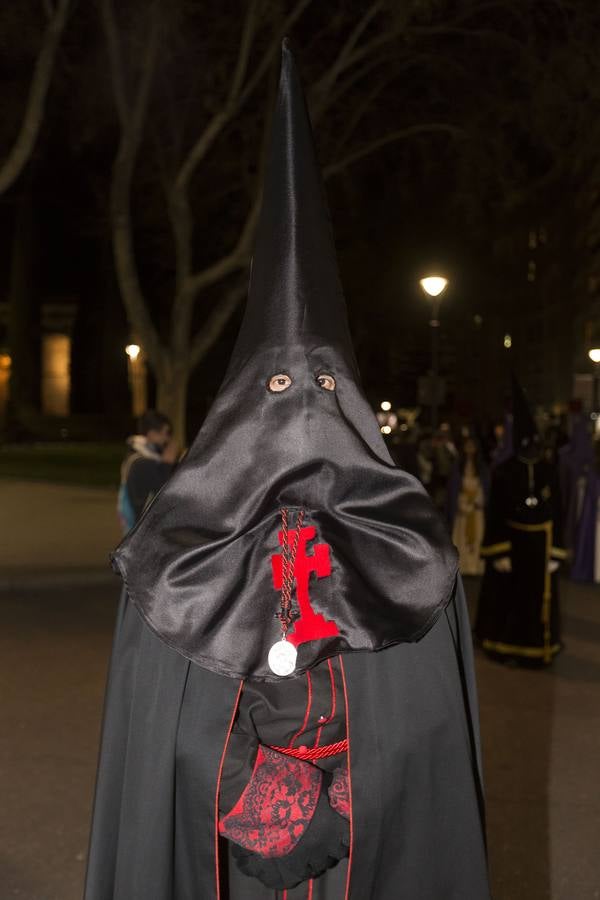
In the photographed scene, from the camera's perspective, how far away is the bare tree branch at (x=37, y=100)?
16281mm

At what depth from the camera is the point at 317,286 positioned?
8.86 feet

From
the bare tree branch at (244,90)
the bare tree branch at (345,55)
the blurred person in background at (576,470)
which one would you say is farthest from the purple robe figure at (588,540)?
the bare tree branch at (244,90)

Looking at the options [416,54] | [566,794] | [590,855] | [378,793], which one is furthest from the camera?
[416,54]

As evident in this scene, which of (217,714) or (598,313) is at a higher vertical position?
(598,313)

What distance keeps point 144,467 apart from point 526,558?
311 centimetres

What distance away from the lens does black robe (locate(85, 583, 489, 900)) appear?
2592 mm

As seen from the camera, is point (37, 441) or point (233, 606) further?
point (37, 441)

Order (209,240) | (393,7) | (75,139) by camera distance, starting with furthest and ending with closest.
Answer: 1. (209,240)
2. (75,139)
3. (393,7)

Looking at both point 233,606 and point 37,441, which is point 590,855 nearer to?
point 233,606

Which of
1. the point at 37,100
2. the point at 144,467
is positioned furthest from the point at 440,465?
the point at 144,467

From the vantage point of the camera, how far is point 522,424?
879 centimetres

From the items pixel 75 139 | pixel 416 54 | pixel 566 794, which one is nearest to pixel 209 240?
pixel 75 139

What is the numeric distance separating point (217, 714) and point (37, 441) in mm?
55128

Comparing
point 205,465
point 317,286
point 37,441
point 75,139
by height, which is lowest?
point 37,441
